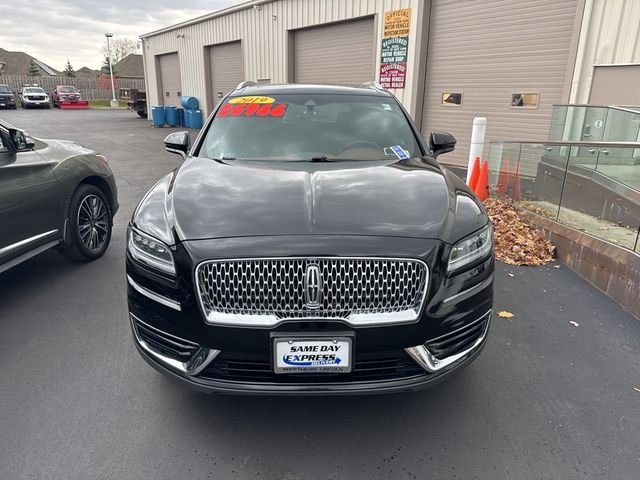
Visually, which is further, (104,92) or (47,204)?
(104,92)

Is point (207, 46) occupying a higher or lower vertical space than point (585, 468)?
higher

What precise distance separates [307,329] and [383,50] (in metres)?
11.9

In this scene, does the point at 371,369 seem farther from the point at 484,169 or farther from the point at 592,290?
the point at 484,169

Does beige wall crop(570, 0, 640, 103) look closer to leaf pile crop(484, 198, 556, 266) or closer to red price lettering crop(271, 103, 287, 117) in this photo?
leaf pile crop(484, 198, 556, 266)

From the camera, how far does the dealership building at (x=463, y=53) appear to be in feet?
28.0

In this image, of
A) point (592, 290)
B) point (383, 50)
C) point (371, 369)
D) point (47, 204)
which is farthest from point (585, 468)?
point (383, 50)

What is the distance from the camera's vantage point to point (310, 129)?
362 centimetres

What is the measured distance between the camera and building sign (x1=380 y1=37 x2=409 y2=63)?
12.0 m

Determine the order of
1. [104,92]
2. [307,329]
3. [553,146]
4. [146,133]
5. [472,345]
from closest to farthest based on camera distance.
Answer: [307,329] → [472,345] → [553,146] → [146,133] → [104,92]

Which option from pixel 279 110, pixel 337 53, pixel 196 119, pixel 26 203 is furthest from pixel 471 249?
pixel 196 119

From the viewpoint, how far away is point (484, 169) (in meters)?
7.25

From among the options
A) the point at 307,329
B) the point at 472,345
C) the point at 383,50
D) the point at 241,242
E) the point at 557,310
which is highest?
the point at 383,50

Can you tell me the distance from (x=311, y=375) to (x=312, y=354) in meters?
0.12

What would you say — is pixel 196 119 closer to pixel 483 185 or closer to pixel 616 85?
pixel 483 185
